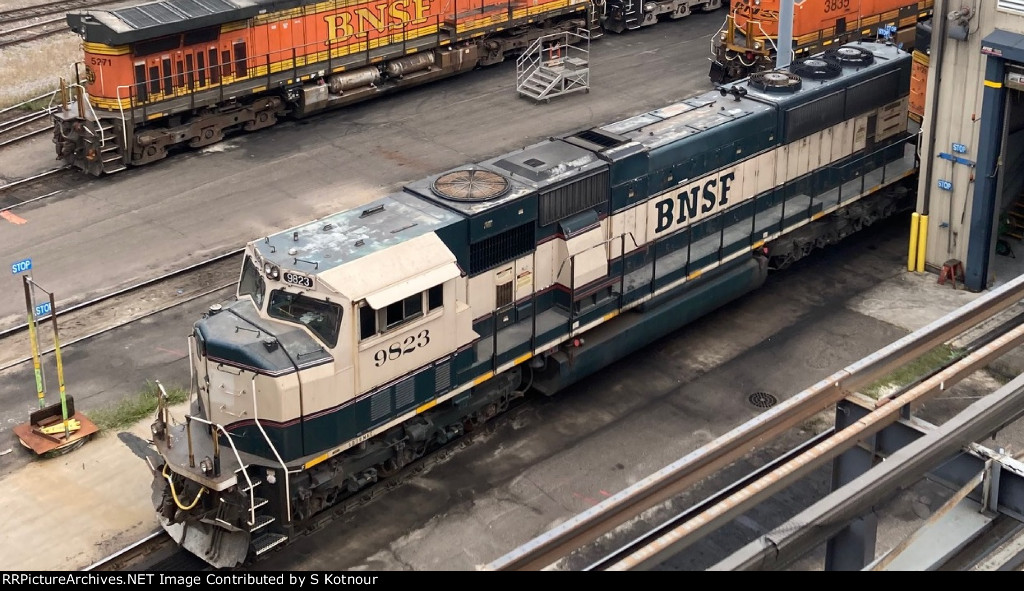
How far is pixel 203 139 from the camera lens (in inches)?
1190

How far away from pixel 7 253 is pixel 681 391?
46.4ft

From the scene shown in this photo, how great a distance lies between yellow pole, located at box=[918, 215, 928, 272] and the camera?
23.7 m

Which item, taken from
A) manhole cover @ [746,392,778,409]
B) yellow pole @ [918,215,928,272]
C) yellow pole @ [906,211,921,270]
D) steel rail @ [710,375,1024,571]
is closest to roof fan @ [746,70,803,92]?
yellow pole @ [906,211,921,270]

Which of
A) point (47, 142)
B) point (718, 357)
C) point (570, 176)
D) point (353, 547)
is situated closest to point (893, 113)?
point (718, 357)

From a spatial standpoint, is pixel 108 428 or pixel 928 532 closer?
pixel 928 532

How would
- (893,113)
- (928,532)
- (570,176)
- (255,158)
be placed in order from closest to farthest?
(928,532), (570,176), (893,113), (255,158)

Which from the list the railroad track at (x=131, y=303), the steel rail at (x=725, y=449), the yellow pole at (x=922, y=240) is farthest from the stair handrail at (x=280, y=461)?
the yellow pole at (x=922, y=240)

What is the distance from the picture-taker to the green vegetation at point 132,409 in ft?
62.7

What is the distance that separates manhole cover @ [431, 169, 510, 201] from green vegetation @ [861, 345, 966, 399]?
6.98 m

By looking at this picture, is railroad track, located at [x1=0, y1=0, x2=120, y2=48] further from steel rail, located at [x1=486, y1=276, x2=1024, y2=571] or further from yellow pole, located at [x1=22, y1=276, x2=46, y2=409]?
steel rail, located at [x1=486, y1=276, x2=1024, y2=571]

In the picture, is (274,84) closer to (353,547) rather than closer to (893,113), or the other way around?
(893,113)

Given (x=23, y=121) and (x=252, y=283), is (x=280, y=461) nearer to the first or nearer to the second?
(x=252, y=283)

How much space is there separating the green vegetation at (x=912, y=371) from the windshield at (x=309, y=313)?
9208 mm

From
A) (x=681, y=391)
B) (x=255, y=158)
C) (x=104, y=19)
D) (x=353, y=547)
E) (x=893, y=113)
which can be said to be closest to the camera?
(x=353, y=547)
